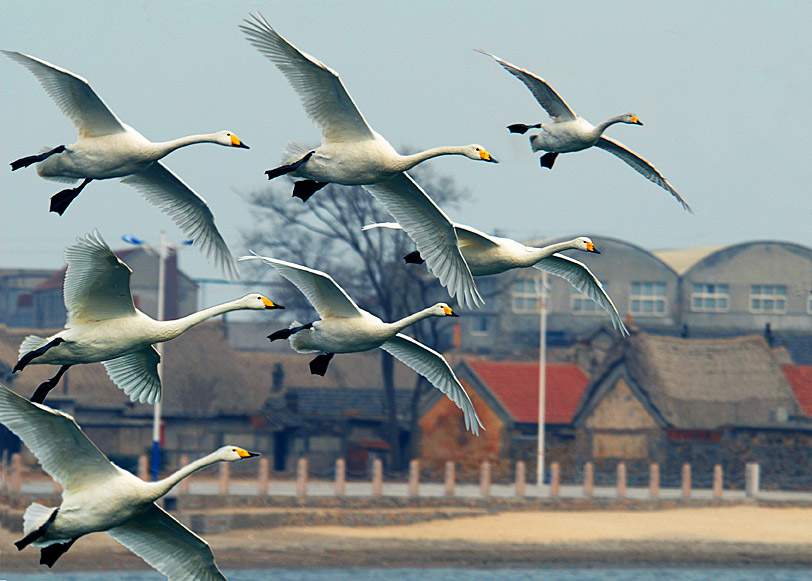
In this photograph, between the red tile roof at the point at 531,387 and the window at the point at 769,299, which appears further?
the window at the point at 769,299

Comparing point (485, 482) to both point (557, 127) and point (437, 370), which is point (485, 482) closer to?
point (437, 370)

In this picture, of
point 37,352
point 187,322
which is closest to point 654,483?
point 187,322

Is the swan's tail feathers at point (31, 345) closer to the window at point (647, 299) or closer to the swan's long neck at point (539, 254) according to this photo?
the swan's long neck at point (539, 254)

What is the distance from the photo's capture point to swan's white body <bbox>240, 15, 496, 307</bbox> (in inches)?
587

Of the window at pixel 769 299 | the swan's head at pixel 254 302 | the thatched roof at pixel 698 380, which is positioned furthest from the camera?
the window at pixel 769 299

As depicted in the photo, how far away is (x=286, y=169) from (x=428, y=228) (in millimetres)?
1737

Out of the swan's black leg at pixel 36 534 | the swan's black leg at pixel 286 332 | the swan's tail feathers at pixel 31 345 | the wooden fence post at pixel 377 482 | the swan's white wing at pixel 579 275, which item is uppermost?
the swan's white wing at pixel 579 275

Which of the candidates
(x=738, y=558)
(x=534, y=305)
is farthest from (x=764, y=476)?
(x=534, y=305)

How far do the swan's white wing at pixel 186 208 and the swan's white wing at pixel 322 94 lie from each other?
84.2 inches

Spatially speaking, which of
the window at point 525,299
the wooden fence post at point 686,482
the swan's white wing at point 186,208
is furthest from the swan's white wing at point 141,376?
the window at point 525,299

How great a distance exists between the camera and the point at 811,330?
76312 millimetres

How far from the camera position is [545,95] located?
1612cm

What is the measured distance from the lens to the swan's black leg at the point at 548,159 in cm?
1642

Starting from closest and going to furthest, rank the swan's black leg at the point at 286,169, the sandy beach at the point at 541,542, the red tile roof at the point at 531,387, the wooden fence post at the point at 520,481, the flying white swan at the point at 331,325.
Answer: the swan's black leg at the point at 286,169 → the flying white swan at the point at 331,325 → the sandy beach at the point at 541,542 → the wooden fence post at the point at 520,481 → the red tile roof at the point at 531,387
